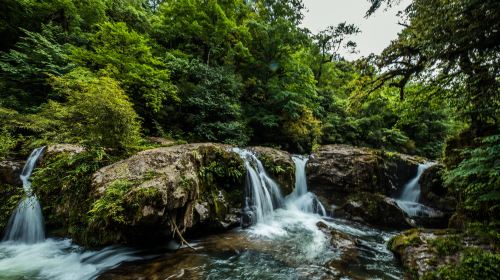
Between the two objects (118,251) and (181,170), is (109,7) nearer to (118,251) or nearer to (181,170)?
(181,170)

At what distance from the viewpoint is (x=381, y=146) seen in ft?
55.9

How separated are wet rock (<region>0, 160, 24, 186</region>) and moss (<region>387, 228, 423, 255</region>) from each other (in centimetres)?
886

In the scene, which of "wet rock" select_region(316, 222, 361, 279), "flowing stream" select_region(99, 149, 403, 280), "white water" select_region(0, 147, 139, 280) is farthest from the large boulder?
"white water" select_region(0, 147, 139, 280)

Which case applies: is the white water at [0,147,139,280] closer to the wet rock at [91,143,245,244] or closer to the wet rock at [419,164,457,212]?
the wet rock at [91,143,245,244]

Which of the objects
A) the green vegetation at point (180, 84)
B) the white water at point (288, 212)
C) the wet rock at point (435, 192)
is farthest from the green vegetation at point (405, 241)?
the wet rock at point (435, 192)

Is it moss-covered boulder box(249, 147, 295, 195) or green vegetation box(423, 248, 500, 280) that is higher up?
moss-covered boulder box(249, 147, 295, 195)

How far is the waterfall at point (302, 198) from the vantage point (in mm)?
8992

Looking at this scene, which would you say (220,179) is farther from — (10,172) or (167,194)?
(10,172)

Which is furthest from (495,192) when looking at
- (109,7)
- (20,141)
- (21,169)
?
(109,7)

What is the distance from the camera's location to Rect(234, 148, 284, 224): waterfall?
7.46m

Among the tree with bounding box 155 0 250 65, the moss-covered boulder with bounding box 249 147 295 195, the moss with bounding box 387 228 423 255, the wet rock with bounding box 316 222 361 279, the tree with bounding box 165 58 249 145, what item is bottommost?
the wet rock with bounding box 316 222 361 279

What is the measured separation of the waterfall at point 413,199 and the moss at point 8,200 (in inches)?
456

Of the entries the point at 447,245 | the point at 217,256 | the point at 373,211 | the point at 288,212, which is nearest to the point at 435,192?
the point at 373,211

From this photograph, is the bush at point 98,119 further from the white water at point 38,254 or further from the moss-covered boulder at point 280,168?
the moss-covered boulder at point 280,168
